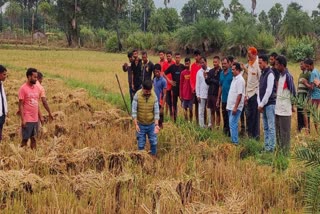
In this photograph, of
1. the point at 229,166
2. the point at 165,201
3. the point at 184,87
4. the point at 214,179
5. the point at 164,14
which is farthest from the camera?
the point at 164,14

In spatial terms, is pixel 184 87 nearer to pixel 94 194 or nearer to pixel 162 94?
pixel 162 94

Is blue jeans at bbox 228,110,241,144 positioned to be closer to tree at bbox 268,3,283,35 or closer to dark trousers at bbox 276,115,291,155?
dark trousers at bbox 276,115,291,155

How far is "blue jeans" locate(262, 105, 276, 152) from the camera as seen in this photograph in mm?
6137

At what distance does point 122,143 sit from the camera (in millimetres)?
6590

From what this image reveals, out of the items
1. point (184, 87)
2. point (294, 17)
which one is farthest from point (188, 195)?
point (294, 17)

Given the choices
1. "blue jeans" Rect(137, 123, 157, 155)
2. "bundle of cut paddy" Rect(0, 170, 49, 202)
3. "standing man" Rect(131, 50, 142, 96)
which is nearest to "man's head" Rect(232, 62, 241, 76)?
"blue jeans" Rect(137, 123, 157, 155)

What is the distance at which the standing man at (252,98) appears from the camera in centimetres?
695

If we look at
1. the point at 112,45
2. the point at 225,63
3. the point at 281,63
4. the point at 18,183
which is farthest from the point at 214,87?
the point at 112,45

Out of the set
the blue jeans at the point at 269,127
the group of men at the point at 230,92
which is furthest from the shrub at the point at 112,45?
the blue jeans at the point at 269,127

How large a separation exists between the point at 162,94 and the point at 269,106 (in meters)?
2.15

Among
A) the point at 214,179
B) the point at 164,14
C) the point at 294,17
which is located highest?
the point at 164,14

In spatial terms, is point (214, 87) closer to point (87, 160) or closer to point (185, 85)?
point (185, 85)

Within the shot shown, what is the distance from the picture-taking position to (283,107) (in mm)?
5984

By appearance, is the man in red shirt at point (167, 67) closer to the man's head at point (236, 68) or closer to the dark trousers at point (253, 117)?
the dark trousers at point (253, 117)
